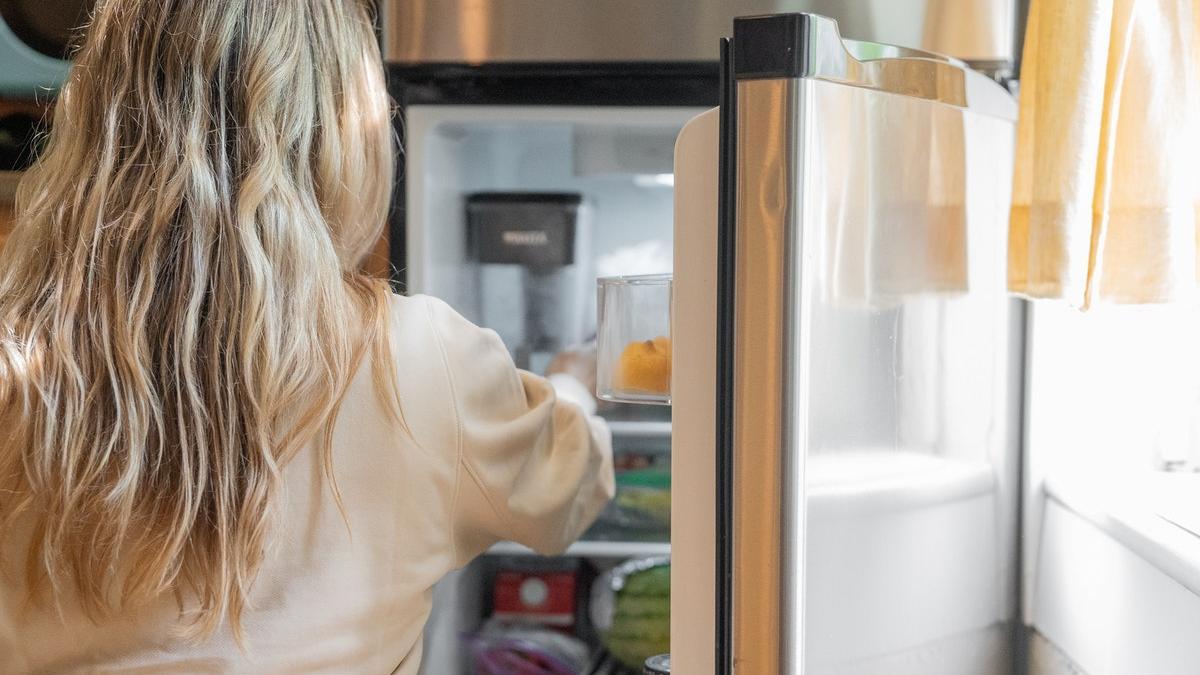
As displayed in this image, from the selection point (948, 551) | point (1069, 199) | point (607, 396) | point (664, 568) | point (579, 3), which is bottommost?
point (664, 568)

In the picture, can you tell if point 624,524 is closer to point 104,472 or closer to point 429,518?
point 429,518

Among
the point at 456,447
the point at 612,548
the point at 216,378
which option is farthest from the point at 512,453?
the point at 612,548

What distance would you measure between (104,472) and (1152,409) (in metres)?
1.04

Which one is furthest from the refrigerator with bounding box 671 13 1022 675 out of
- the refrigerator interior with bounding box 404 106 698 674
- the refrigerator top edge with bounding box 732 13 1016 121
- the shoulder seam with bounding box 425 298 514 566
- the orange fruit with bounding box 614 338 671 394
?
the refrigerator interior with bounding box 404 106 698 674

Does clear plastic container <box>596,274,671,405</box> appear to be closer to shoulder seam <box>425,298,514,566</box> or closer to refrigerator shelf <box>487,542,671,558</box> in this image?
shoulder seam <box>425,298,514,566</box>

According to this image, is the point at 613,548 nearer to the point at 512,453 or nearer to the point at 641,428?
the point at 641,428

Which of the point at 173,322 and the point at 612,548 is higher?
A: the point at 173,322

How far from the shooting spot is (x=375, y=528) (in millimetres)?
973

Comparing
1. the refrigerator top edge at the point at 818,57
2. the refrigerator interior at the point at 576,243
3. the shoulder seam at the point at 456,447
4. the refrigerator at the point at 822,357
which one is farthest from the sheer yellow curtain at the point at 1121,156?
the shoulder seam at the point at 456,447

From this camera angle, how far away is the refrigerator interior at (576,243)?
1211 millimetres

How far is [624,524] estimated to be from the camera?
1461mm

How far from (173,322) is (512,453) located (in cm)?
34

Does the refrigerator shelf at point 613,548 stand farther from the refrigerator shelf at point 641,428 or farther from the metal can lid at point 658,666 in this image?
the metal can lid at point 658,666

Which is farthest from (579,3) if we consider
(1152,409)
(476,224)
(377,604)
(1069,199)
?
(1152,409)
